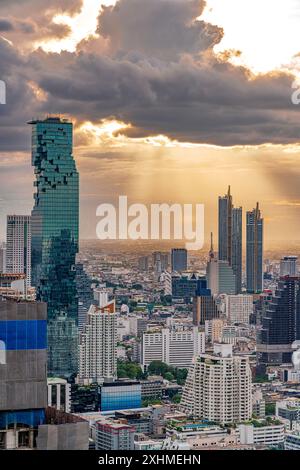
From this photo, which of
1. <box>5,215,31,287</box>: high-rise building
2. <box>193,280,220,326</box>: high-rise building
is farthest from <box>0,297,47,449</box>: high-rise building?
<box>193,280,220,326</box>: high-rise building

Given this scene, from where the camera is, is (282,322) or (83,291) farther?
(282,322)

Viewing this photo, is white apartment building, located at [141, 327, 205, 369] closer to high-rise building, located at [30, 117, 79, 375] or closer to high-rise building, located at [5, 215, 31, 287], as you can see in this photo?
high-rise building, located at [30, 117, 79, 375]

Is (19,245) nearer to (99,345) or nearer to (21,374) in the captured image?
(99,345)

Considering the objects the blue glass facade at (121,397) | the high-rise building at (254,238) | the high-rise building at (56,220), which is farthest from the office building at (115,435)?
the high-rise building at (56,220)

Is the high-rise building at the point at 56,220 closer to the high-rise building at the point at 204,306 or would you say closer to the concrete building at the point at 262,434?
the high-rise building at the point at 204,306

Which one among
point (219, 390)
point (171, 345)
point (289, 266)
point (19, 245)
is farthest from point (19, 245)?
point (289, 266)
